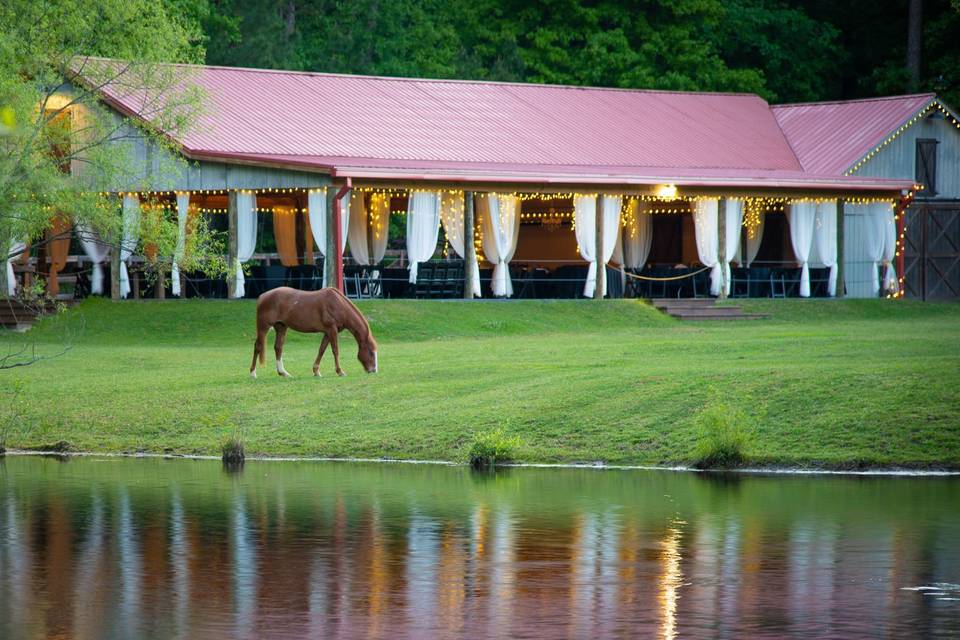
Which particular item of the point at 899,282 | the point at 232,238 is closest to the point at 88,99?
the point at 232,238

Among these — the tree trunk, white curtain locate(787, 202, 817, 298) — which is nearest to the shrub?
white curtain locate(787, 202, 817, 298)

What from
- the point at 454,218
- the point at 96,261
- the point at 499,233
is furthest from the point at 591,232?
the point at 96,261

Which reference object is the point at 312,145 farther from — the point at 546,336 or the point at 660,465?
the point at 660,465

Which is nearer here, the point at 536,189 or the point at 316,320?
the point at 316,320

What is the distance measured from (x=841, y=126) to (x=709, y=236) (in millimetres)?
8065

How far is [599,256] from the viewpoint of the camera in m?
36.2

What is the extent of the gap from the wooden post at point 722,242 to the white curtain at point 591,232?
2.60 meters

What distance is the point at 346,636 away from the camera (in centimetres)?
1015

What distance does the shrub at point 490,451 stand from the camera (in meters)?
18.7

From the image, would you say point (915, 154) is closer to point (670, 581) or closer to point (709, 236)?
point (709, 236)

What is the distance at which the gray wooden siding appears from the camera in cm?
4244

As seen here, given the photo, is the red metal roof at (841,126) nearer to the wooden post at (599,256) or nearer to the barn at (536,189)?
the barn at (536,189)

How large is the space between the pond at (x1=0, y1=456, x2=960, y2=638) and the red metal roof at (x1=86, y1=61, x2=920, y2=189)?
16.1 metres

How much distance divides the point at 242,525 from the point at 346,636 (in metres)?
4.53
